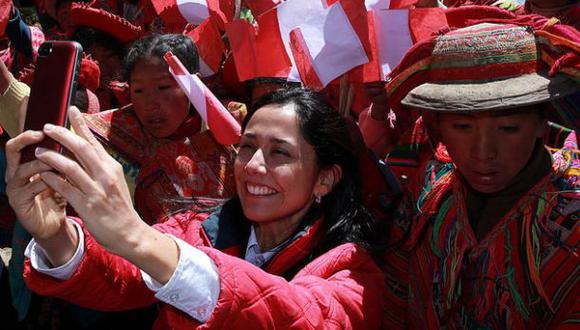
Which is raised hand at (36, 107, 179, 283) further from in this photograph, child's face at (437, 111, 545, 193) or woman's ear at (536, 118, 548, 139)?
woman's ear at (536, 118, 548, 139)

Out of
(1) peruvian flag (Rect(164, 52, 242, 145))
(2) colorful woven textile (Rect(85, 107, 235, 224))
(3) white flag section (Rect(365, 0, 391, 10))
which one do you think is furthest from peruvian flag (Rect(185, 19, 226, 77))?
(3) white flag section (Rect(365, 0, 391, 10))

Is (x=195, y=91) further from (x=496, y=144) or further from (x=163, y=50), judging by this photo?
(x=496, y=144)

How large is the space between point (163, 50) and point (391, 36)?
1.09 meters

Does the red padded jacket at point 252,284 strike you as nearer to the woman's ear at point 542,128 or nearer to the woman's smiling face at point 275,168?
the woman's smiling face at point 275,168

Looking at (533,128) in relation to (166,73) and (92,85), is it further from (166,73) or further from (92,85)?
(92,85)

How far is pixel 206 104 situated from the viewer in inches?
98.9

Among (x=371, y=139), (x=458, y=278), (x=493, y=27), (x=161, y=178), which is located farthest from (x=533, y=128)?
(x=161, y=178)

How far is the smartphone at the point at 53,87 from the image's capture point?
1359 millimetres

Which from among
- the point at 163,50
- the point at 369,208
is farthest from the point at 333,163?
the point at 163,50

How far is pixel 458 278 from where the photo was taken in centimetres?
178

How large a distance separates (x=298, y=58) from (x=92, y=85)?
4.69ft

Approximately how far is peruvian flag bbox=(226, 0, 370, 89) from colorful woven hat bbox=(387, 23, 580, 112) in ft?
1.94

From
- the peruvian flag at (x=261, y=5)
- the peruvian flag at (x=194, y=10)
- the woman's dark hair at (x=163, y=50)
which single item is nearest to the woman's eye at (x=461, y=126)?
the woman's dark hair at (x=163, y=50)

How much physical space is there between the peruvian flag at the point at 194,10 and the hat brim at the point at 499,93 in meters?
1.88
